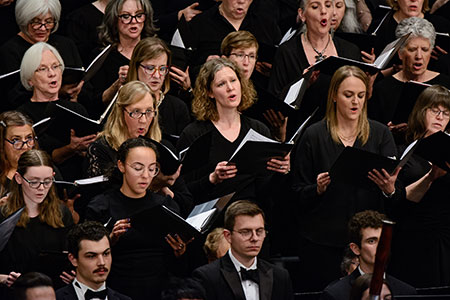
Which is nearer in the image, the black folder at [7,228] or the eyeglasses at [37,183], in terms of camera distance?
the black folder at [7,228]

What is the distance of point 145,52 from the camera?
6.46 metres

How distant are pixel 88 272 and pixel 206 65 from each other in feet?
5.37

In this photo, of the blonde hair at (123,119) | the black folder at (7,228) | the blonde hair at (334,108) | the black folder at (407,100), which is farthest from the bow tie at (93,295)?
the black folder at (407,100)

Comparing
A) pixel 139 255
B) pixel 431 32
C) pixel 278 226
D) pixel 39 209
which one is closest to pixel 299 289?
pixel 278 226

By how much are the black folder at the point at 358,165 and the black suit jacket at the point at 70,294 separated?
1297mm

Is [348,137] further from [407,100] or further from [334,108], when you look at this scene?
[407,100]

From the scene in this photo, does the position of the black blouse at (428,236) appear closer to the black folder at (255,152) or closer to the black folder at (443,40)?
the black folder at (255,152)

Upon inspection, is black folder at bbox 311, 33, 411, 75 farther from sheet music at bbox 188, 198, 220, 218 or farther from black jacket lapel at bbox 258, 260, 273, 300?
black jacket lapel at bbox 258, 260, 273, 300

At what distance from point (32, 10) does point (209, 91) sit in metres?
1.35

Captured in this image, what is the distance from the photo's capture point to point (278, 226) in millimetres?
6520

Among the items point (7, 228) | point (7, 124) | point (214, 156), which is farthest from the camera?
point (214, 156)

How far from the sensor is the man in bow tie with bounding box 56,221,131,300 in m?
5.22

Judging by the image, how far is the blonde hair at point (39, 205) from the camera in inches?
218

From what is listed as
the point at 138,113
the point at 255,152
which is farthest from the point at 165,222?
the point at 138,113
